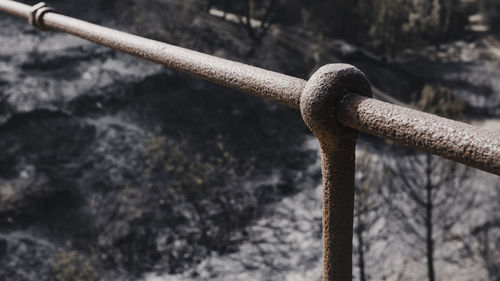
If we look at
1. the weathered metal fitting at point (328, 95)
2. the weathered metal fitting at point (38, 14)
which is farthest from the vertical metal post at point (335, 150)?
the weathered metal fitting at point (38, 14)

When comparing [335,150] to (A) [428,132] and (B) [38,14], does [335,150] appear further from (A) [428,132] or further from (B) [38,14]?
(B) [38,14]

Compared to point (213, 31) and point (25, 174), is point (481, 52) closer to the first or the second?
point (213, 31)

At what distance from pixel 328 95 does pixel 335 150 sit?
8 cm

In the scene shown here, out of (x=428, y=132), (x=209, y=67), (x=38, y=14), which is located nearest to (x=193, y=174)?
(x=38, y=14)

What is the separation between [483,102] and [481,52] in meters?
3.44

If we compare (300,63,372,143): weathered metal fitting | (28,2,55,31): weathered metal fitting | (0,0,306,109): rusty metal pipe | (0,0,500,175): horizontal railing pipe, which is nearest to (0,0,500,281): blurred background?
(28,2,55,31): weathered metal fitting

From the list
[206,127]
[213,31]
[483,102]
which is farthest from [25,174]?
[483,102]

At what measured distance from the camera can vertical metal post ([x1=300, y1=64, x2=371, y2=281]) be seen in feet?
1.82

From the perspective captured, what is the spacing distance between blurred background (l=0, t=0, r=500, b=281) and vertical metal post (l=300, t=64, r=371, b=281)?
186 inches

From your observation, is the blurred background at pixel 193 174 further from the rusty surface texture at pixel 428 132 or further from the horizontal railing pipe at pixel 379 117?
the rusty surface texture at pixel 428 132

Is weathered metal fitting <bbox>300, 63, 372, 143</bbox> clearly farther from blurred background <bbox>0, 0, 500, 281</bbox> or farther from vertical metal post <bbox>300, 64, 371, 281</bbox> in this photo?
blurred background <bbox>0, 0, 500, 281</bbox>

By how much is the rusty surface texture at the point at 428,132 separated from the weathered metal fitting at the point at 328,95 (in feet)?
0.06

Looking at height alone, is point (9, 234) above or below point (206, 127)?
below

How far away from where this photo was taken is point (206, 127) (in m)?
8.98
